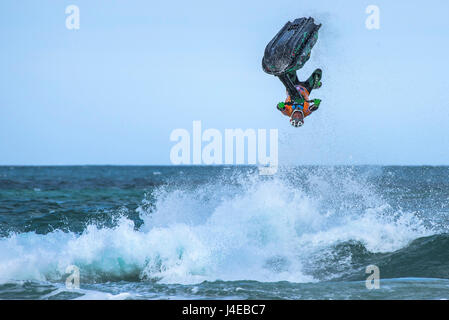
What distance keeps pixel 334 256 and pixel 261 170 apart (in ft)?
9.35

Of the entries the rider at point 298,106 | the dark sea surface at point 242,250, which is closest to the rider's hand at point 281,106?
the rider at point 298,106

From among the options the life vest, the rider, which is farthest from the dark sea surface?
the life vest

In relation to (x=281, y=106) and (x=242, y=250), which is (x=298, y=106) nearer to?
(x=281, y=106)

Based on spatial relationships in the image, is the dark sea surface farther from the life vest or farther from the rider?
the life vest

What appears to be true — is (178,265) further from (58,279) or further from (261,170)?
(261,170)

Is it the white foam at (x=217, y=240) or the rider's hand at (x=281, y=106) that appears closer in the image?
the rider's hand at (x=281, y=106)

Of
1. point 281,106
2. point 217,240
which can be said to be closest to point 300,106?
point 281,106

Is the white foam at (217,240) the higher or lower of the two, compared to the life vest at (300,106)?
lower

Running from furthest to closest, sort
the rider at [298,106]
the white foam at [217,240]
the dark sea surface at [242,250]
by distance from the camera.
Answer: the white foam at [217,240] → the rider at [298,106] → the dark sea surface at [242,250]

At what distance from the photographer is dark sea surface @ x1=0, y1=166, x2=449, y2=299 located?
919 centimetres

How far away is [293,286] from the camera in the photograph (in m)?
9.41

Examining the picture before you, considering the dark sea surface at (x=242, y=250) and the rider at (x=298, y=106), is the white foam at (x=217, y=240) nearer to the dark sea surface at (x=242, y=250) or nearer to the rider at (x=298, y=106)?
the dark sea surface at (x=242, y=250)

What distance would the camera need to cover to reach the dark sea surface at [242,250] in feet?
30.1
